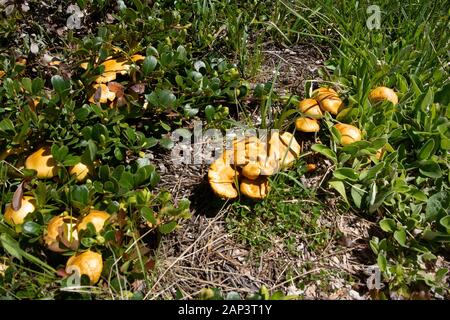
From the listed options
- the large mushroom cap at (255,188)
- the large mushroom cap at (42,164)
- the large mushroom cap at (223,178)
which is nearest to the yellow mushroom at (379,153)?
the large mushroom cap at (255,188)

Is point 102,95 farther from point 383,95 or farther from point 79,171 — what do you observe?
point 383,95

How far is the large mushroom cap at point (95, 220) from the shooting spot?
6.56ft

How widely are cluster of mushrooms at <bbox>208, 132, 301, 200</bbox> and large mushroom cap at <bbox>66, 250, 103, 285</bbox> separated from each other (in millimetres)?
616

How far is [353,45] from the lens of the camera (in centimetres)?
284

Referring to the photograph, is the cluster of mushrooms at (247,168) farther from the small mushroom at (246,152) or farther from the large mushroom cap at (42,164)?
the large mushroom cap at (42,164)

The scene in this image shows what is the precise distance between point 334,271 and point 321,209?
33cm

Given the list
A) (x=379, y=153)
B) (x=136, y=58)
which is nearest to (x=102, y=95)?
(x=136, y=58)

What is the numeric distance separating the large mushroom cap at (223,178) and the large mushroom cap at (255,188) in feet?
0.16

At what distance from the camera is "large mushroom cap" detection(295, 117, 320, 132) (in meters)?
2.43

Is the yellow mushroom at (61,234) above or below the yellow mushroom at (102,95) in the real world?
below

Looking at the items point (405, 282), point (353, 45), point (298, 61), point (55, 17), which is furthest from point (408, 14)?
point (55, 17)

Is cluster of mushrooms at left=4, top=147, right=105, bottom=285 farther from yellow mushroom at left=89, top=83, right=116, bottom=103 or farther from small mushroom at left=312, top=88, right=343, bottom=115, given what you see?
small mushroom at left=312, top=88, right=343, bottom=115

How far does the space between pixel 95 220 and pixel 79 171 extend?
1.11ft

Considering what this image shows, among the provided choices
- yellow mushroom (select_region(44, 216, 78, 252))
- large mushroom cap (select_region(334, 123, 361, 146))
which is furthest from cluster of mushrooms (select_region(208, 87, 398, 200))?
yellow mushroom (select_region(44, 216, 78, 252))
